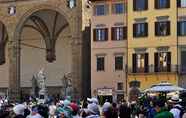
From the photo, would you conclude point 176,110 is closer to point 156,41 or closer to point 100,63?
point 156,41

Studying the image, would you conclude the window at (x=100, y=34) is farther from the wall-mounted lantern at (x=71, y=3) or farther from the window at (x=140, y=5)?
the wall-mounted lantern at (x=71, y=3)

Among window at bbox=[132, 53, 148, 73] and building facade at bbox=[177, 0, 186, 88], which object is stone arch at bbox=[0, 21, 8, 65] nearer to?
window at bbox=[132, 53, 148, 73]

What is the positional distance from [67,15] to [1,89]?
521 inches

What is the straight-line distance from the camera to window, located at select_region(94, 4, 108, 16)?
50969 mm

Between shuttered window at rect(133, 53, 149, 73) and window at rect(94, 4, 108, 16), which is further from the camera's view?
window at rect(94, 4, 108, 16)

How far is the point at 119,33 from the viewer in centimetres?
5019

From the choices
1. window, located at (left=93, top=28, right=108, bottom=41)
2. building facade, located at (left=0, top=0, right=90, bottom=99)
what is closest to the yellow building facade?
window, located at (left=93, top=28, right=108, bottom=41)

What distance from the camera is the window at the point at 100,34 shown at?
50781mm

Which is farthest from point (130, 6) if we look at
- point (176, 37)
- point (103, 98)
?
point (103, 98)

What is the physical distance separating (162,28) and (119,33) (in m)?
4.30

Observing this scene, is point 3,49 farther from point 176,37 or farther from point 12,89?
point 176,37

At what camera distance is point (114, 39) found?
5053 centimetres

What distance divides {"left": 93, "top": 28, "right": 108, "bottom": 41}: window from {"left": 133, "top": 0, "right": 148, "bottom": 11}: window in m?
3.52

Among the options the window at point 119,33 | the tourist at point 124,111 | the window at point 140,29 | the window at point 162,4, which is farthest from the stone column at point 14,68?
the tourist at point 124,111
